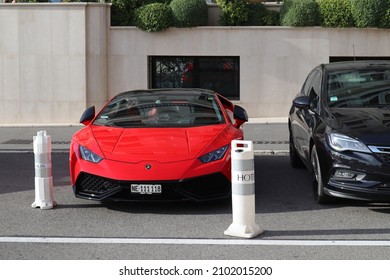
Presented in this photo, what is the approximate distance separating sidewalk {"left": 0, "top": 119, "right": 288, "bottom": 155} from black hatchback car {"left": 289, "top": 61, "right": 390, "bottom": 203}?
320cm

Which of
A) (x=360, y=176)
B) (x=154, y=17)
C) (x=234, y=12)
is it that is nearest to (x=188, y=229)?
(x=360, y=176)

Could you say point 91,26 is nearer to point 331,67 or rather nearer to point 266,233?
point 331,67

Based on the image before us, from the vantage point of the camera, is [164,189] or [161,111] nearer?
[164,189]

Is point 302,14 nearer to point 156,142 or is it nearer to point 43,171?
point 156,142

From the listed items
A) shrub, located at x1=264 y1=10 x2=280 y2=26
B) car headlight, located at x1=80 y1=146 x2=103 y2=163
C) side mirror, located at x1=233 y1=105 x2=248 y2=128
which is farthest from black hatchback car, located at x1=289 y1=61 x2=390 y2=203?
shrub, located at x1=264 y1=10 x2=280 y2=26

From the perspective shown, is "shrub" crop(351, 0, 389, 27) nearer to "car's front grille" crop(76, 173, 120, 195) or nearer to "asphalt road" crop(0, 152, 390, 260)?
"asphalt road" crop(0, 152, 390, 260)

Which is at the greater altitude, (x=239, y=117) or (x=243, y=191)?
(x=239, y=117)

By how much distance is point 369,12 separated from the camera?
54.6 ft

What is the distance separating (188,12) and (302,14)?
287 centimetres

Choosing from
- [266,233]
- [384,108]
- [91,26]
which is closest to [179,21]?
[91,26]

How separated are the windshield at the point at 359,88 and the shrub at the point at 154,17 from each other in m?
9.14

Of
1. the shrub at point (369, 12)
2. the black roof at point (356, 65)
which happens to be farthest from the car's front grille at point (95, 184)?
the shrub at point (369, 12)

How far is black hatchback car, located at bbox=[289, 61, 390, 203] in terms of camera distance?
6.90 metres

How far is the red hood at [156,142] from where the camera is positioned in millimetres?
7359
